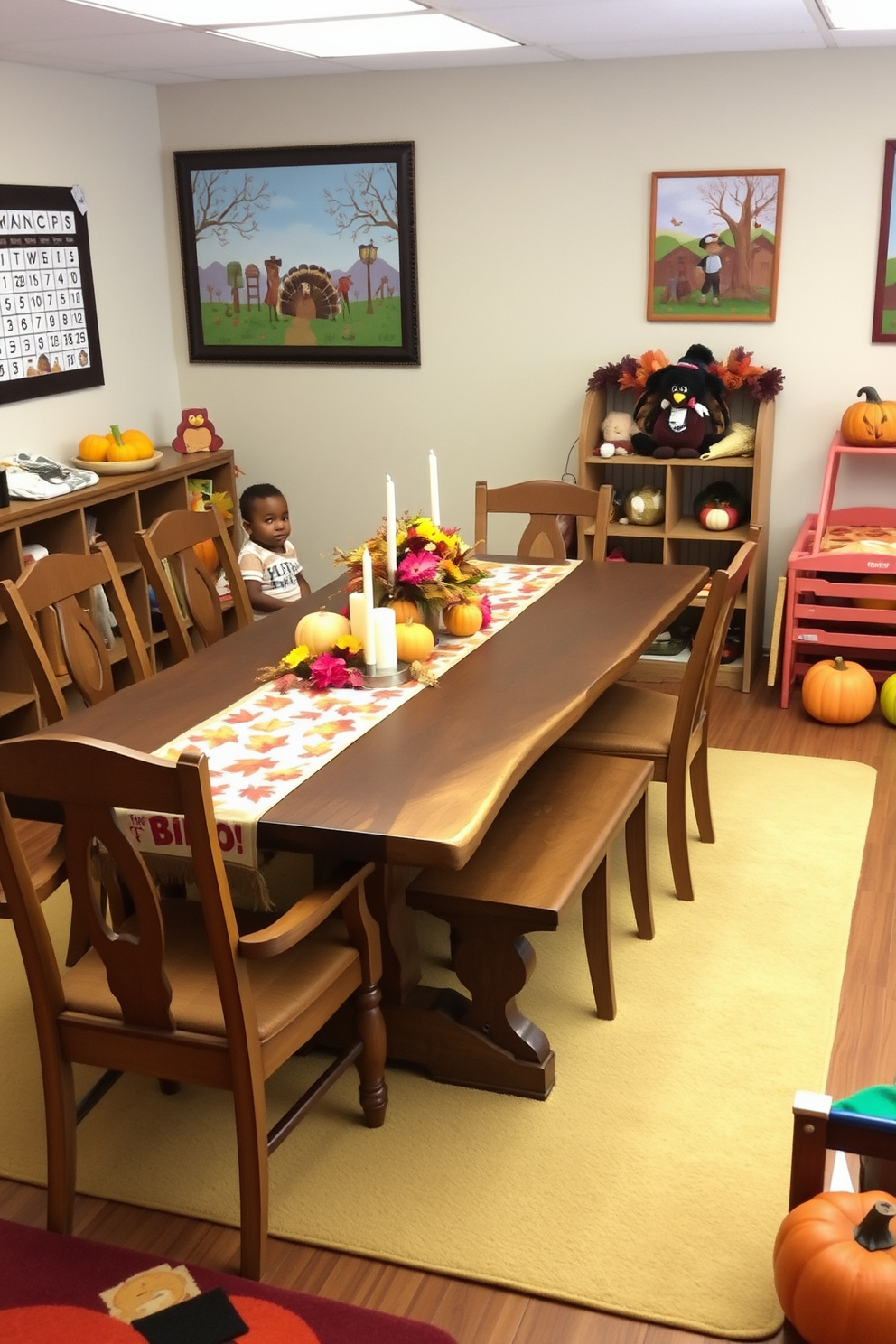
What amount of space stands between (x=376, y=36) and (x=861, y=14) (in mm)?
1447

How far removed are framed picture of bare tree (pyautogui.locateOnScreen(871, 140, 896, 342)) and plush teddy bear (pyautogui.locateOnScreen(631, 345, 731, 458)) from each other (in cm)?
59

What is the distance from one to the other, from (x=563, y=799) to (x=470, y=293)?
2873 mm

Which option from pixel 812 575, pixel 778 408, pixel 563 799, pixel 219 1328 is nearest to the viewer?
pixel 219 1328

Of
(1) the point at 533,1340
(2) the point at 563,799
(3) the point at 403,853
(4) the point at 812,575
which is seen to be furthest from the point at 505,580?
(1) the point at 533,1340

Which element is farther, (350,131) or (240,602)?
(350,131)

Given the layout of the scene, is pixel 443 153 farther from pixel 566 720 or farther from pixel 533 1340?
pixel 533 1340

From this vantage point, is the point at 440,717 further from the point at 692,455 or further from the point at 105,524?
the point at 105,524

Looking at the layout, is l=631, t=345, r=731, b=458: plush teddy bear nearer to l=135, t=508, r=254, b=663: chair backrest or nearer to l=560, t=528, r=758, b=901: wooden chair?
l=560, t=528, r=758, b=901: wooden chair

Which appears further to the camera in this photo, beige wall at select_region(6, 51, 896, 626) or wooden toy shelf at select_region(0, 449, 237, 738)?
beige wall at select_region(6, 51, 896, 626)

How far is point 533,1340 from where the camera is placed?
1.94 m

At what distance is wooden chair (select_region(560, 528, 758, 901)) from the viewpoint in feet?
9.82

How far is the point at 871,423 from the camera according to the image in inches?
177

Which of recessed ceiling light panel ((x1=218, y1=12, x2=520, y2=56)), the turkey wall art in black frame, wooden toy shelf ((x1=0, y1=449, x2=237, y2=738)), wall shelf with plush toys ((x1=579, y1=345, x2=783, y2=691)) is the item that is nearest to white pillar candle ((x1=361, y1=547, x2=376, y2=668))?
wooden toy shelf ((x1=0, y1=449, x2=237, y2=738))

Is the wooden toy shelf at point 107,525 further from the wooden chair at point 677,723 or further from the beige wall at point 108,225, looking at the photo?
the wooden chair at point 677,723
